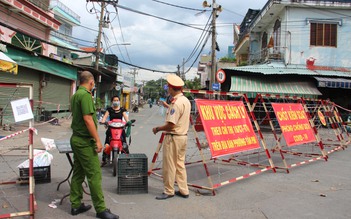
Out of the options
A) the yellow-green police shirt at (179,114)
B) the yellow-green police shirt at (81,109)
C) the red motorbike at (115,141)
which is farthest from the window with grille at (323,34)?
the yellow-green police shirt at (81,109)

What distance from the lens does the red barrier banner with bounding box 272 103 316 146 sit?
7.87 meters

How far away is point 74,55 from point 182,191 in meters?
34.6

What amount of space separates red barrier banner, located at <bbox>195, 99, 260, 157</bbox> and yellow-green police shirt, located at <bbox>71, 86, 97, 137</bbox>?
219 cm

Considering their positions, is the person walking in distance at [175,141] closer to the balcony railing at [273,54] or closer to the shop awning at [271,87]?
the shop awning at [271,87]

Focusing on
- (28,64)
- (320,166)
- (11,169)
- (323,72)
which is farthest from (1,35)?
(323,72)

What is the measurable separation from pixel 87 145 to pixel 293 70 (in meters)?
17.2

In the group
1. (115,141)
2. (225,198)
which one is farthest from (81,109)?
(225,198)

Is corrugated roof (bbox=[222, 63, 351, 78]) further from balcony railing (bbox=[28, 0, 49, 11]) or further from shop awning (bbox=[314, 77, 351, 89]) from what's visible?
balcony railing (bbox=[28, 0, 49, 11])

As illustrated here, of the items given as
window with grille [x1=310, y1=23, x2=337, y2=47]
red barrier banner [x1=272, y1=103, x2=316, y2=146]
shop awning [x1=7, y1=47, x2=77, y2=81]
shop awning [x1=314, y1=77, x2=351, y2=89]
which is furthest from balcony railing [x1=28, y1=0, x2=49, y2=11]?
shop awning [x1=314, y1=77, x2=351, y2=89]

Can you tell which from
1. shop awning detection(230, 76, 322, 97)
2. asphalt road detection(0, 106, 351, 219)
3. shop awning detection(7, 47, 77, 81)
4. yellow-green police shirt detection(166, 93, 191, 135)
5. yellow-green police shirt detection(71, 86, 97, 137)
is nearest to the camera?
yellow-green police shirt detection(71, 86, 97, 137)

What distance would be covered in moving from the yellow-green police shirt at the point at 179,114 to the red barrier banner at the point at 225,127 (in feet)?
1.87

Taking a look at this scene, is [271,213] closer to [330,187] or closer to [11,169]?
[330,187]

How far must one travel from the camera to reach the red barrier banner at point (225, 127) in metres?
5.68

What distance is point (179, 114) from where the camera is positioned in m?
5.03
